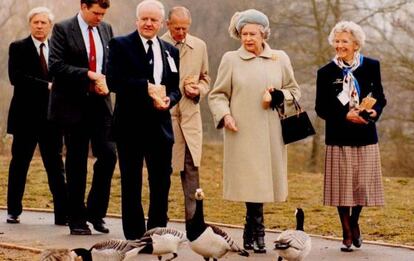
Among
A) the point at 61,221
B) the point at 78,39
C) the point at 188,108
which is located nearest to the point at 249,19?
the point at 188,108

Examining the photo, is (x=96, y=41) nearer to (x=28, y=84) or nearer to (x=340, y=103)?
(x=28, y=84)

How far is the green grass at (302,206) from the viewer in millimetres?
12133

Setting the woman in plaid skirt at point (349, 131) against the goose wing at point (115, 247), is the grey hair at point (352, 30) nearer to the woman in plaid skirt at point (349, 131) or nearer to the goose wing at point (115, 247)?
the woman in plaid skirt at point (349, 131)

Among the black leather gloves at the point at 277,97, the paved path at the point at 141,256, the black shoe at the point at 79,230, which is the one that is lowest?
the paved path at the point at 141,256

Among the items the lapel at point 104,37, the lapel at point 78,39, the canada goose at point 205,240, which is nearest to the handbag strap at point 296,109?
the canada goose at point 205,240

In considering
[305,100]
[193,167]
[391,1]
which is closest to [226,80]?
[193,167]

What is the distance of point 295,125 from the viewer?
9719 millimetres

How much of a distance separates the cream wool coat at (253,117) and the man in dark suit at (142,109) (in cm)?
50

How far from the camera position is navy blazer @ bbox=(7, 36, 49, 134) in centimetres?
1134

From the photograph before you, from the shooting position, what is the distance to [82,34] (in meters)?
10.3

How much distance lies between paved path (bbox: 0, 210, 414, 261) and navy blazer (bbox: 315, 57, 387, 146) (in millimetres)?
1013

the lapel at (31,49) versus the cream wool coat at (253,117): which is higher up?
the lapel at (31,49)

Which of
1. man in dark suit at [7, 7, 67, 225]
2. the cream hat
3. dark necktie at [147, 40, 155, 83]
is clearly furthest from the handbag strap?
man in dark suit at [7, 7, 67, 225]

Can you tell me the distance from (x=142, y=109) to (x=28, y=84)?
2441 mm
